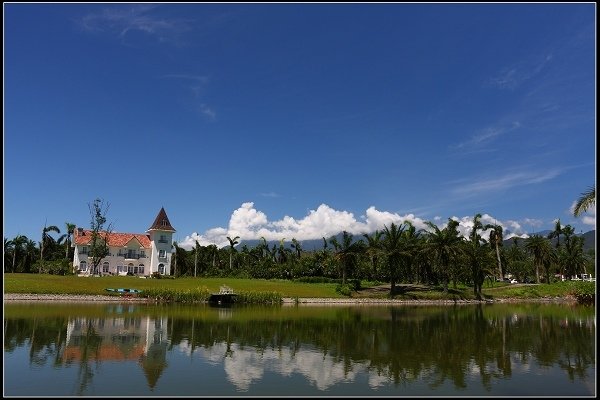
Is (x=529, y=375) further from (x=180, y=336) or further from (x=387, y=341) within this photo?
(x=180, y=336)

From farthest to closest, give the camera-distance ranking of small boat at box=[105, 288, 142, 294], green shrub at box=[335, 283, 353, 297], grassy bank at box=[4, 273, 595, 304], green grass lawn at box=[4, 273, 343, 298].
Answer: green shrub at box=[335, 283, 353, 297] → small boat at box=[105, 288, 142, 294] → grassy bank at box=[4, 273, 595, 304] → green grass lawn at box=[4, 273, 343, 298]

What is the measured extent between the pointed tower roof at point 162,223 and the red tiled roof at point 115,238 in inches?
115

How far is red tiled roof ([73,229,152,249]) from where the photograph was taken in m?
83.2

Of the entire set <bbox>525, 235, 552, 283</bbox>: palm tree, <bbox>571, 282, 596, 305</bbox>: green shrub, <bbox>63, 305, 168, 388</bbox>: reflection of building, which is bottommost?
<bbox>571, 282, 596, 305</bbox>: green shrub

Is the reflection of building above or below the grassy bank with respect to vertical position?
above

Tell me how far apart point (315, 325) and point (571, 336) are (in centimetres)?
1569

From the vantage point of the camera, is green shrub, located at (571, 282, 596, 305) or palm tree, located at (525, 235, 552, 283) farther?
palm tree, located at (525, 235, 552, 283)

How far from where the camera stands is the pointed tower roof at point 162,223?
87.1 metres

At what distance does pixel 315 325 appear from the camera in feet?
109

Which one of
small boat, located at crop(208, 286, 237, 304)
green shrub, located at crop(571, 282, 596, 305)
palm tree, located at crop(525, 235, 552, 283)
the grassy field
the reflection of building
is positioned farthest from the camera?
palm tree, located at crop(525, 235, 552, 283)

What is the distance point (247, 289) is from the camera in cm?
5988

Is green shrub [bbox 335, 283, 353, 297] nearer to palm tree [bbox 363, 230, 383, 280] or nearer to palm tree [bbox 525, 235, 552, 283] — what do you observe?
palm tree [bbox 363, 230, 383, 280]

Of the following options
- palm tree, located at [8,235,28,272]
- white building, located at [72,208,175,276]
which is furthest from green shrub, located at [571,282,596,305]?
palm tree, located at [8,235,28,272]

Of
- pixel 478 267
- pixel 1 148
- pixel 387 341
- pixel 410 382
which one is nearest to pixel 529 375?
pixel 410 382
